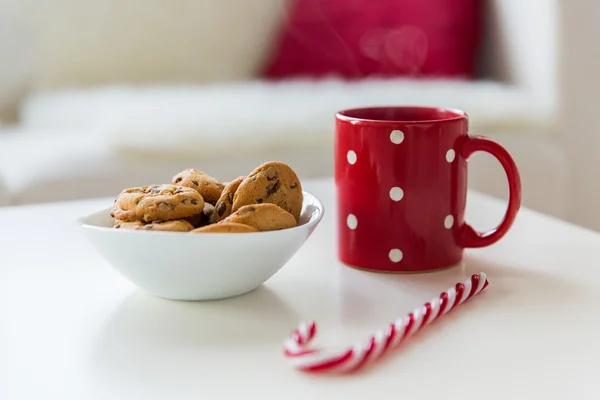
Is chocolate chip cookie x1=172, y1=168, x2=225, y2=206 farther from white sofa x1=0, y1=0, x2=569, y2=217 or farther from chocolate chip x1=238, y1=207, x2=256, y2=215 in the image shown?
white sofa x1=0, y1=0, x2=569, y2=217

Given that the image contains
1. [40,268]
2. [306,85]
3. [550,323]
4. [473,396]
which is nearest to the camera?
[473,396]

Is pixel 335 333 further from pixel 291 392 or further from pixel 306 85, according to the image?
pixel 306 85

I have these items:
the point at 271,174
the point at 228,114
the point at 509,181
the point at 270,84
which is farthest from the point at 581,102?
the point at 271,174

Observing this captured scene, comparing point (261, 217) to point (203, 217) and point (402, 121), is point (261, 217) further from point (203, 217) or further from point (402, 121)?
point (402, 121)

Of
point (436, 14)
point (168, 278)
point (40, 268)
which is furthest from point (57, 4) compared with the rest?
point (168, 278)

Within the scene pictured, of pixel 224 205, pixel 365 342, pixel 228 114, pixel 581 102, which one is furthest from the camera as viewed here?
pixel 581 102

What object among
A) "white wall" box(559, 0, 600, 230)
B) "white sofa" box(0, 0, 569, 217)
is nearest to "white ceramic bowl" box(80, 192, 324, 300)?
"white sofa" box(0, 0, 569, 217)
